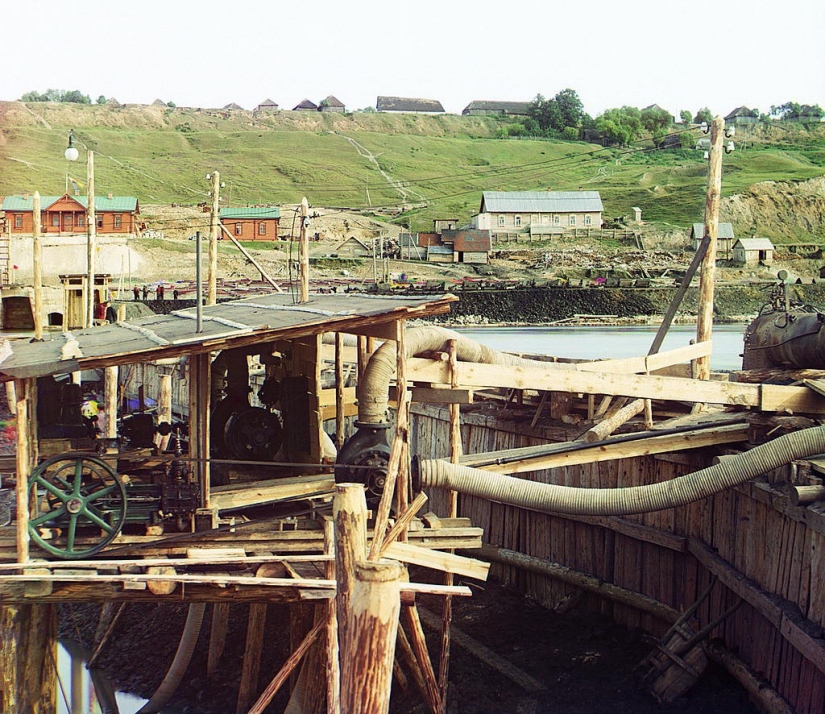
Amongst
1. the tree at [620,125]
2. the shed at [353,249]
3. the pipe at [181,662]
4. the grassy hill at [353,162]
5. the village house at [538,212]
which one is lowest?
the pipe at [181,662]

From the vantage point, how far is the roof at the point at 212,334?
978cm

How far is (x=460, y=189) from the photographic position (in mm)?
132625

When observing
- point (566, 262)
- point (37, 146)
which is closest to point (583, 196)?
point (566, 262)

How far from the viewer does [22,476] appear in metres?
9.70

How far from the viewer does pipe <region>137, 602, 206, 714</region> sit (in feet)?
45.0

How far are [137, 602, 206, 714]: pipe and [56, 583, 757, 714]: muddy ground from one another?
208mm

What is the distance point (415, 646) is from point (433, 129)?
603 feet

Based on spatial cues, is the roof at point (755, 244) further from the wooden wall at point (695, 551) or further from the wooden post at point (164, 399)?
the wooden post at point (164, 399)

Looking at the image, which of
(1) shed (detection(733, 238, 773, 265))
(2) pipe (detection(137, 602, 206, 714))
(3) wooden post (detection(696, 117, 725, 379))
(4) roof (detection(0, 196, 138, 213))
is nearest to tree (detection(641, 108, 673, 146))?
(1) shed (detection(733, 238, 773, 265))

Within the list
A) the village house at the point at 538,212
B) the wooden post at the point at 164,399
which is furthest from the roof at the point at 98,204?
the wooden post at the point at 164,399

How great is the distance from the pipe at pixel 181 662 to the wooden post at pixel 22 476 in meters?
4.36

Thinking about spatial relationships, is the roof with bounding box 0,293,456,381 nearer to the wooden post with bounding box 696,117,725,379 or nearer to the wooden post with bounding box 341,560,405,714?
the wooden post with bounding box 341,560,405,714

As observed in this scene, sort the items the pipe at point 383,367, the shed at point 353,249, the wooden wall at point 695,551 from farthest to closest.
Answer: the shed at point 353,249, the pipe at point 383,367, the wooden wall at point 695,551

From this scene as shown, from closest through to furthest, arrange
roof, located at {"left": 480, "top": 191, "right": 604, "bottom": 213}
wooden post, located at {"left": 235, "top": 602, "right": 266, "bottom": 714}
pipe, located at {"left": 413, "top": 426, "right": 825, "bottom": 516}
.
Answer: pipe, located at {"left": 413, "top": 426, "right": 825, "bottom": 516}
wooden post, located at {"left": 235, "top": 602, "right": 266, "bottom": 714}
roof, located at {"left": 480, "top": 191, "right": 604, "bottom": 213}
